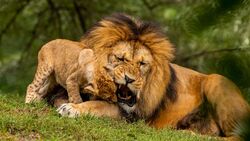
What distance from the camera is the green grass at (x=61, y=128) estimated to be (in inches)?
182

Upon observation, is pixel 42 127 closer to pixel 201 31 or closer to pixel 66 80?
pixel 66 80

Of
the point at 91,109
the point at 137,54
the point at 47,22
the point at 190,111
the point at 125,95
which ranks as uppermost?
the point at 137,54

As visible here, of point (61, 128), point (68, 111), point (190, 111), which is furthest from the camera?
point (190, 111)

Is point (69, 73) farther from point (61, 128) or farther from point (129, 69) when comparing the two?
point (61, 128)

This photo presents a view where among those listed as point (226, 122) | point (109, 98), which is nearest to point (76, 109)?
point (109, 98)

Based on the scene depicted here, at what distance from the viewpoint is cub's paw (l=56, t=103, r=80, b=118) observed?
561 cm

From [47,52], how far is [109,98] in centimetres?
98

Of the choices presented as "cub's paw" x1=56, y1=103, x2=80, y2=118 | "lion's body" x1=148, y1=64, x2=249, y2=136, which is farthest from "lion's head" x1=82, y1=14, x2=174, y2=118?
"cub's paw" x1=56, y1=103, x2=80, y2=118

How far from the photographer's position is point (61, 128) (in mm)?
4855

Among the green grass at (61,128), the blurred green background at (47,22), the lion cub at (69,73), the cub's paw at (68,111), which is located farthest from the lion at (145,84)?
the blurred green background at (47,22)

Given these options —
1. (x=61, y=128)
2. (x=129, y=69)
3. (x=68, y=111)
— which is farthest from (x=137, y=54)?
(x=61, y=128)

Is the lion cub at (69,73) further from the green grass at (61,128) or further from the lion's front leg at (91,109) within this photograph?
the green grass at (61,128)

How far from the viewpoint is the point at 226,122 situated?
6.34 meters

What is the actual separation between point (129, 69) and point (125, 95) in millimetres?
240
